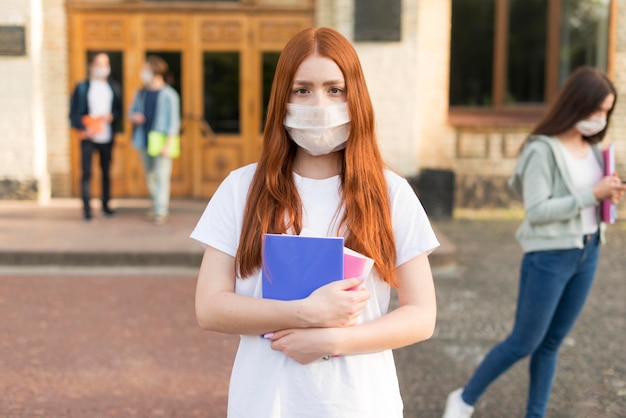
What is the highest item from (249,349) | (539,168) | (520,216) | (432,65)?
(432,65)

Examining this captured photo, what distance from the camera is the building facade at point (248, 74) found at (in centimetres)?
1209

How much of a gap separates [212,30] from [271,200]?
35.9 feet

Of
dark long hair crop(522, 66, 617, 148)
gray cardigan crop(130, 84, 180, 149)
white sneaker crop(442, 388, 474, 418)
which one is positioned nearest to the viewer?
dark long hair crop(522, 66, 617, 148)

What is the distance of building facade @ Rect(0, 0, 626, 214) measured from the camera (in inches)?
476

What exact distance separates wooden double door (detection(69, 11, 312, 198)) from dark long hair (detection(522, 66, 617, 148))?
882 cm

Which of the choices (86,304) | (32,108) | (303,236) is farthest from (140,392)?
(32,108)

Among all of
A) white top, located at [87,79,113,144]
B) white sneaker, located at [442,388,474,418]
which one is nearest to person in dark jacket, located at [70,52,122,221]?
white top, located at [87,79,113,144]

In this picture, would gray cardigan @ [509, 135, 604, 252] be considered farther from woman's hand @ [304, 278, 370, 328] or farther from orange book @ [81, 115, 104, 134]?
orange book @ [81, 115, 104, 134]

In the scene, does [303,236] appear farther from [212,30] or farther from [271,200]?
[212,30]

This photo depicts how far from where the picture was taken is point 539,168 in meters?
3.98

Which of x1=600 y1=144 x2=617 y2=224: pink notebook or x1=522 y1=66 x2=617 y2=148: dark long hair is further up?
x1=522 y1=66 x2=617 y2=148: dark long hair

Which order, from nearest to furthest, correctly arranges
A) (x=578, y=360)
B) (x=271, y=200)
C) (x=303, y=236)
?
(x=303, y=236)
(x=271, y=200)
(x=578, y=360)

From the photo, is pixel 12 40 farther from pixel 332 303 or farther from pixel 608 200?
pixel 332 303

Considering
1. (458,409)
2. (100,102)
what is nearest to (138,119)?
(100,102)
